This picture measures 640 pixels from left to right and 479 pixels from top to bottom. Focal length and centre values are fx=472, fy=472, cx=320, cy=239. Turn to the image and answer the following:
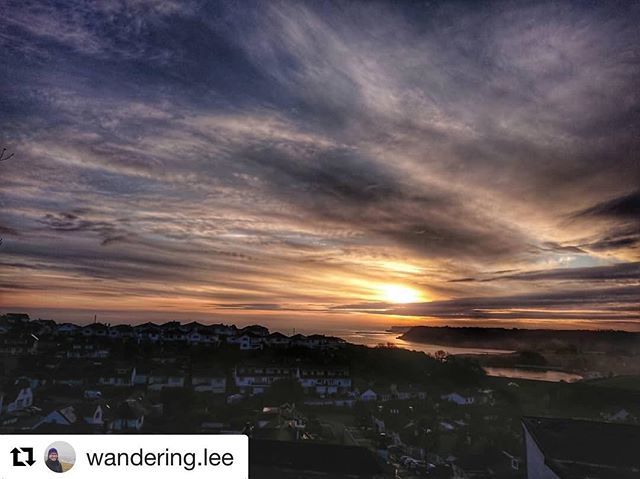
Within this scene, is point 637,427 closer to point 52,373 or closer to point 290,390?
point 290,390

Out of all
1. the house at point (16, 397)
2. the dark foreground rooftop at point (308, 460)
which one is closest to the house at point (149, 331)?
the house at point (16, 397)

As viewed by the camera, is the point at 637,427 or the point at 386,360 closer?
the point at 637,427

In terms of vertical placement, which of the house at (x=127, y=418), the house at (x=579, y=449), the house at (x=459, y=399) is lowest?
the house at (x=459, y=399)

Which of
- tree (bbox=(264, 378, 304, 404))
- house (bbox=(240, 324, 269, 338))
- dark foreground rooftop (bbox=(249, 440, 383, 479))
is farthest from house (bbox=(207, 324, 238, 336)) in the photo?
dark foreground rooftop (bbox=(249, 440, 383, 479))

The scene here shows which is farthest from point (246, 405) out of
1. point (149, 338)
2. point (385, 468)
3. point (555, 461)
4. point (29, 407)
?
point (149, 338)

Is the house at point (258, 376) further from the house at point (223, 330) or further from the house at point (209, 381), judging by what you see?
the house at point (223, 330)

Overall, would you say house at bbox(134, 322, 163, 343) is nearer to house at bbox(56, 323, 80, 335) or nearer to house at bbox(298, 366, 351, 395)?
house at bbox(56, 323, 80, 335)
